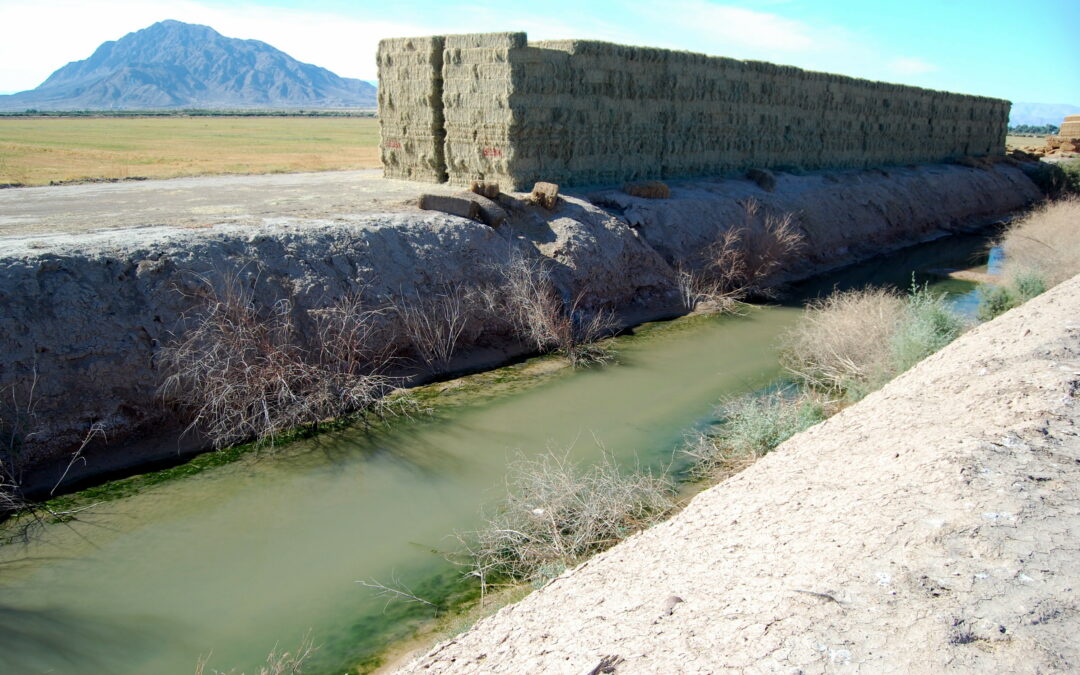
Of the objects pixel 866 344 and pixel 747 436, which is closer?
pixel 747 436

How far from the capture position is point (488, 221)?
443 inches

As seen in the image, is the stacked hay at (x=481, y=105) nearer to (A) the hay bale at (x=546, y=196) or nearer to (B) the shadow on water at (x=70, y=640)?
(A) the hay bale at (x=546, y=196)

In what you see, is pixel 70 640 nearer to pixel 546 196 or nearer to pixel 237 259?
pixel 237 259

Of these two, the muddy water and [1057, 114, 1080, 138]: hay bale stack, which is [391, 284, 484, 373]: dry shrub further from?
[1057, 114, 1080, 138]: hay bale stack

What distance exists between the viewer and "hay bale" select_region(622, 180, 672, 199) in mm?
13891

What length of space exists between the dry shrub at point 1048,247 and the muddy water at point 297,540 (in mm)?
6774

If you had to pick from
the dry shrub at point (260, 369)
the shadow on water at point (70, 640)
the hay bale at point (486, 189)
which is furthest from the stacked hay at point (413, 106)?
the shadow on water at point (70, 640)

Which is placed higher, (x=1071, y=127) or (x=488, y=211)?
(x=1071, y=127)

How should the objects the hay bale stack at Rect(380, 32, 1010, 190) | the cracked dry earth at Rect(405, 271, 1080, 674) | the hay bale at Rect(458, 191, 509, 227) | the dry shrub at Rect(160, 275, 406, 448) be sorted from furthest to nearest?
the hay bale stack at Rect(380, 32, 1010, 190) → the hay bale at Rect(458, 191, 509, 227) → the dry shrub at Rect(160, 275, 406, 448) → the cracked dry earth at Rect(405, 271, 1080, 674)

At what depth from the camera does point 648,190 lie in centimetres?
1388

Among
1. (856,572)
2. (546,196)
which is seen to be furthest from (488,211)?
(856,572)

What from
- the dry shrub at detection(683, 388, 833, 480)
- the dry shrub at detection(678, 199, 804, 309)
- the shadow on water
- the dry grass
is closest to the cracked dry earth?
the dry grass

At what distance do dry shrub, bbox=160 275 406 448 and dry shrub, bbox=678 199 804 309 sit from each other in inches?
233

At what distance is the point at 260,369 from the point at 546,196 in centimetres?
553
